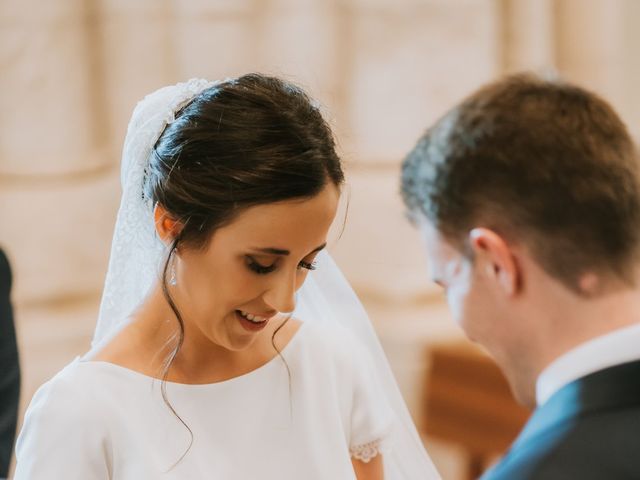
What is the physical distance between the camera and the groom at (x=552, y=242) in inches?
68.9

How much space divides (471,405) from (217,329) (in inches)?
93.9

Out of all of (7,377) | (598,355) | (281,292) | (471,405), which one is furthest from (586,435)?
(471,405)

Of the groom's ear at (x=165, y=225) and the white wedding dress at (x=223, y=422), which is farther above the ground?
the groom's ear at (x=165, y=225)

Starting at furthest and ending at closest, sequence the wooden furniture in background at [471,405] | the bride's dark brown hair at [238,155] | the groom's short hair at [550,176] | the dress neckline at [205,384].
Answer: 1. the wooden furniture in background at [471,405]
2. the dress neckline at [205,384]
3. the bride's dark brown hair at [238,155]
4. the groom's short hair at [550,176]

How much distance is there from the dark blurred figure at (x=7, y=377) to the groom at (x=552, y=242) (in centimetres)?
170

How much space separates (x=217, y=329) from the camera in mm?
2416

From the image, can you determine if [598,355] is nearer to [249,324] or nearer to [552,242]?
[552,242]

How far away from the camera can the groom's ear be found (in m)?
2.38

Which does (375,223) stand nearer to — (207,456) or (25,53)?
(25,53)

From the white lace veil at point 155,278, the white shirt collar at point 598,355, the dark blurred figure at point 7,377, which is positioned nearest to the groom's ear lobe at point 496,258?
the white shirt collar at point 598,355

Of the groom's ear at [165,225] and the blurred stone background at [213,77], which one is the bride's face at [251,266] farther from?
the blurred stone background at [213,77]

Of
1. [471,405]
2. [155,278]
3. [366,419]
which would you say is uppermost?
[155,278]

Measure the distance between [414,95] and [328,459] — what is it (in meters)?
2.71

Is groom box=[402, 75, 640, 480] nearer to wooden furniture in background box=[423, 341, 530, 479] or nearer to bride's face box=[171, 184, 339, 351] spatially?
bride's face box=[171, 184, 339, 351]
